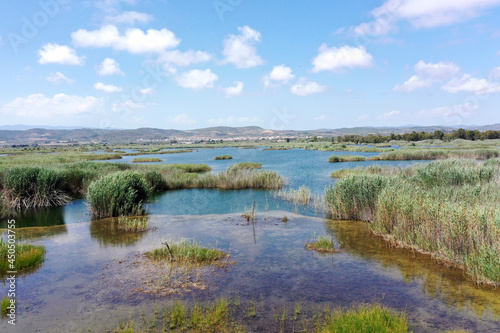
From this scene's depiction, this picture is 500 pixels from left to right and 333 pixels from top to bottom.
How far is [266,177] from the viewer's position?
27.1 m

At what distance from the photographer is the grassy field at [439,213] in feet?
28.7

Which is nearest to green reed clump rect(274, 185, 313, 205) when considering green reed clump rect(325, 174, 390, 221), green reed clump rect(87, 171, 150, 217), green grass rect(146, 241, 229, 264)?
green reed clump rect(325, 174, 390, 221)

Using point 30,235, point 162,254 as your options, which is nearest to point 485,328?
point 162,254

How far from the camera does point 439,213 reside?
34.1ft

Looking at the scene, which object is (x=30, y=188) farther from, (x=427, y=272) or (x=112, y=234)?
(x=427, y=272)

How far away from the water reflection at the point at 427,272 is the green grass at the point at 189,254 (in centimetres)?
467

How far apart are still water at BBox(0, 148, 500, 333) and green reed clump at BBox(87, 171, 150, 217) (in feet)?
5.19

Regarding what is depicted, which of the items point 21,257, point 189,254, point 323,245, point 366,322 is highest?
point 366,322

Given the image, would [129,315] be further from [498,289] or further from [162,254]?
[498,289]

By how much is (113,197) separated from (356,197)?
12328mm

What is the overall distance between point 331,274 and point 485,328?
3759 mm

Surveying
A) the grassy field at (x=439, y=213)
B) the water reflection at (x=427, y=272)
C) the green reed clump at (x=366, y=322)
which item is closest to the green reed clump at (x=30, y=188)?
the grassy field at (x=439, y=213)

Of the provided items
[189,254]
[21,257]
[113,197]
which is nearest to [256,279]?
[189,254]

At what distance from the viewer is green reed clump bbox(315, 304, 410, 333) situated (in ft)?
19.0
